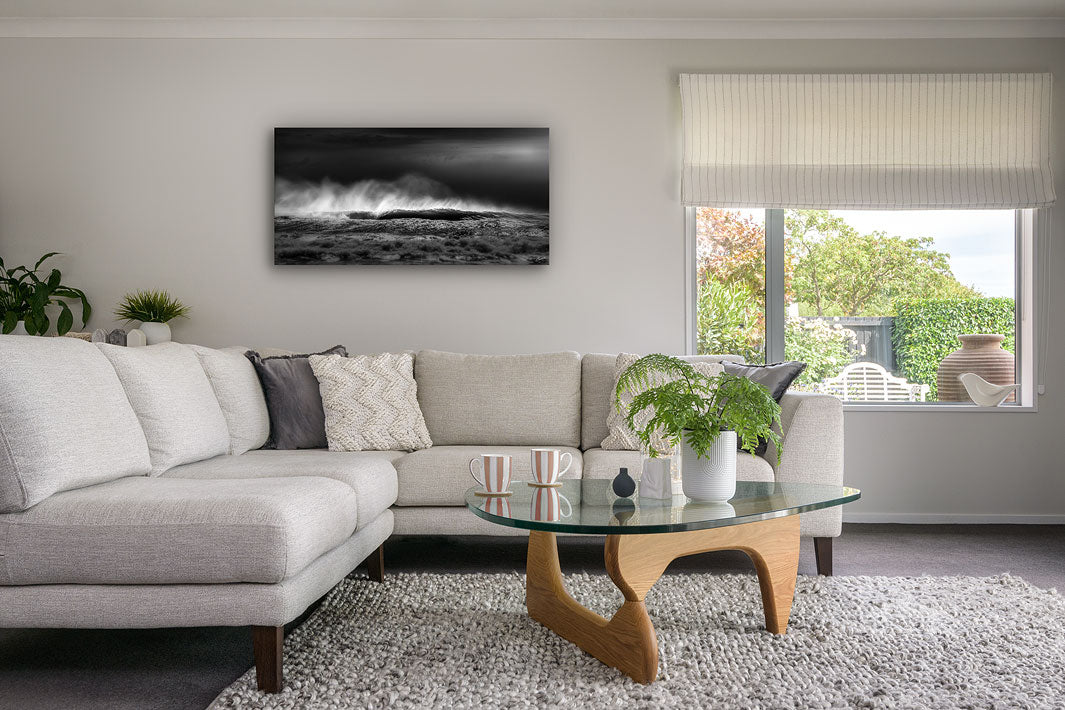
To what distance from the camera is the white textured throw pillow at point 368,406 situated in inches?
133

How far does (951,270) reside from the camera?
A: 433cm

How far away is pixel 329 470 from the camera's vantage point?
8.61 feet

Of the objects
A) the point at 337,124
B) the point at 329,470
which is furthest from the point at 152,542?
the point at 337,124

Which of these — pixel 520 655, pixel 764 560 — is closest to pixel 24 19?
pixel 520 655

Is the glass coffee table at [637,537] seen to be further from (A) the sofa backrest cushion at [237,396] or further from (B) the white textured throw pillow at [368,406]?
(A) the sofa backrest cushion at [237,396]

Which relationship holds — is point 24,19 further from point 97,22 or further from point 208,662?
→ point 208,662

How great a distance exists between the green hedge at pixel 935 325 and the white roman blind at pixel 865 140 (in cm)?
52

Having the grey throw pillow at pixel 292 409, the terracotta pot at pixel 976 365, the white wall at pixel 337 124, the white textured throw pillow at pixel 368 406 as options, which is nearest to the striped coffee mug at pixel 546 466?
the white textured throw pillow at pixel 368 406

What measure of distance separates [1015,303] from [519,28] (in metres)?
3.04

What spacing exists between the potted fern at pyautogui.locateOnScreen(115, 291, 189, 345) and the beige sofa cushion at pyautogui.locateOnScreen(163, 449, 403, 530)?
126 cm

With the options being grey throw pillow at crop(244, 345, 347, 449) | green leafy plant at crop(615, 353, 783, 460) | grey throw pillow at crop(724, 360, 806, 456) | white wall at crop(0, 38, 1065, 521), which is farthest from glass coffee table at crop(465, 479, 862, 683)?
white wall at crop(0, 38, 1065, 521)

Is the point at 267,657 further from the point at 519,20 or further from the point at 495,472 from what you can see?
the point at 519,20

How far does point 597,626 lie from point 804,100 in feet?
10.4

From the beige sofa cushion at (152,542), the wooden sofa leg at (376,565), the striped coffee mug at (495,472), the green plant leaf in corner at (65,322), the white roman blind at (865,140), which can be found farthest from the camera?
the white roman blind at (865,140)
